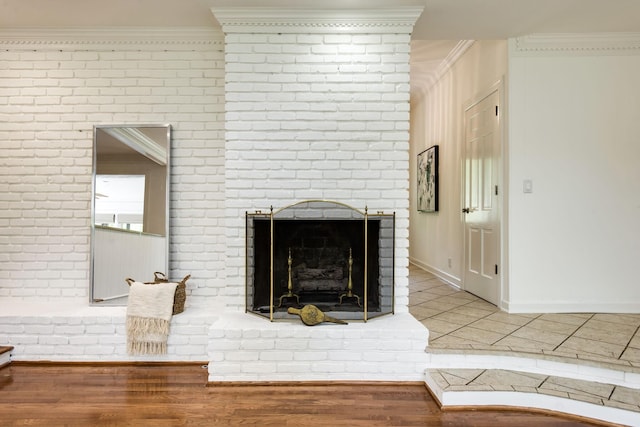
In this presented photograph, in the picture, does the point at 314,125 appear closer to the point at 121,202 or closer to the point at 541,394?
the point at 121,202

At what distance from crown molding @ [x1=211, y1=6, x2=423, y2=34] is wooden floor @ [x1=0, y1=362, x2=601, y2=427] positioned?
2.50 meters

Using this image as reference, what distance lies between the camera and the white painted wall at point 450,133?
3.64m

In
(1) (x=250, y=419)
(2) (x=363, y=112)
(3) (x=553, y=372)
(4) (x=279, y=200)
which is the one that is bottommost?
(1) (x=250, y=419)

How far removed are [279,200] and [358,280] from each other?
85 centimetres

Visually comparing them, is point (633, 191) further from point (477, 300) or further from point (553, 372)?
point (553, 372)

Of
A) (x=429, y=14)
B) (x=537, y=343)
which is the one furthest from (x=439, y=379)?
(x=429, y=14)

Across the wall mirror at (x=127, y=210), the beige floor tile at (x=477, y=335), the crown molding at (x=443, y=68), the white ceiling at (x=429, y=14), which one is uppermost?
the crown molding at (x=443, y=68)

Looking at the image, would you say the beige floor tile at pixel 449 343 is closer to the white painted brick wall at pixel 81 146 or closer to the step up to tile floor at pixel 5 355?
the white painted brick wall at pixel 81 146

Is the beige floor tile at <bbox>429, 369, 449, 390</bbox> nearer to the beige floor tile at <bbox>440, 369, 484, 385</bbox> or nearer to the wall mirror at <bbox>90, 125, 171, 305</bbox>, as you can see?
the beige floor tile at <bbox>440, 369, 484, 385</bbox>

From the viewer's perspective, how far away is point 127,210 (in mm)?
2996

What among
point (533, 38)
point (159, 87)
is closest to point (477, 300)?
point (533, 38)

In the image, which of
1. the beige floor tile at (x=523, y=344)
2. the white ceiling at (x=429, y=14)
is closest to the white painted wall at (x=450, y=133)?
the white ceiling at (x=429, y=14)

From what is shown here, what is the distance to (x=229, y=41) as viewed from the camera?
276 cm

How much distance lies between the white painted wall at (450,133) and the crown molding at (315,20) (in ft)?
3.92
